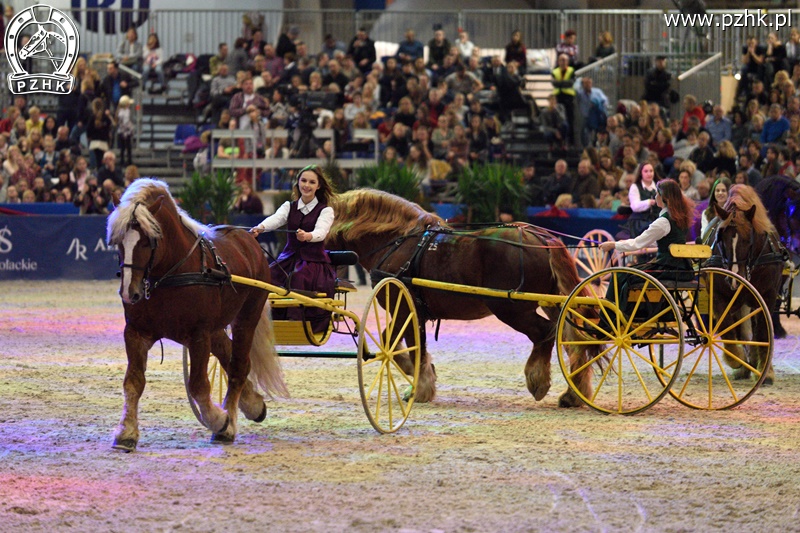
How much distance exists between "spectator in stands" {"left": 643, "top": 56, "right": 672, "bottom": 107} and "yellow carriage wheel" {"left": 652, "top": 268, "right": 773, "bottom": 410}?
1121 cm

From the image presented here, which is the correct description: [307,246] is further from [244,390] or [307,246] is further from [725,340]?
[725,340]

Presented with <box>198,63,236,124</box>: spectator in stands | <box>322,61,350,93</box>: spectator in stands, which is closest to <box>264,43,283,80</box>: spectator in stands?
<box>198,63,236,124</box>: spectator in stands

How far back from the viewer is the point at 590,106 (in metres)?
21.4

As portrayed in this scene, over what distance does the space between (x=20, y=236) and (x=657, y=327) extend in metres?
13.8

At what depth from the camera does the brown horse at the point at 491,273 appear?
8.83 m

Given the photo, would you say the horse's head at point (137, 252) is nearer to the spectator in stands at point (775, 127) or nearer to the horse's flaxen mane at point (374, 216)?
the horse's flaxen mane at point (374, 216)

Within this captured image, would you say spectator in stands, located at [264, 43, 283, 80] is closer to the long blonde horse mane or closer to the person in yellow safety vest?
the person in yellow safety vest

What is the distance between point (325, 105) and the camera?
22.1m

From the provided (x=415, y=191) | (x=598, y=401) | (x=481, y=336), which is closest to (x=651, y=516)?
(x=598, y=401)

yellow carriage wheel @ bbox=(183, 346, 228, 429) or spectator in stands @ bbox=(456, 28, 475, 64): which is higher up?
spectator in stands @ bbox=(456, 28, 475, 64)

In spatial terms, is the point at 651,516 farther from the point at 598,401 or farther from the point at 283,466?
the point at 598,401

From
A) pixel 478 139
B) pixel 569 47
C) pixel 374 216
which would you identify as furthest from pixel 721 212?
pixel 569 47

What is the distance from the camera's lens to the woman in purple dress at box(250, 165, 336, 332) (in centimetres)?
821

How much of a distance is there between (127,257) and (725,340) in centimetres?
445
